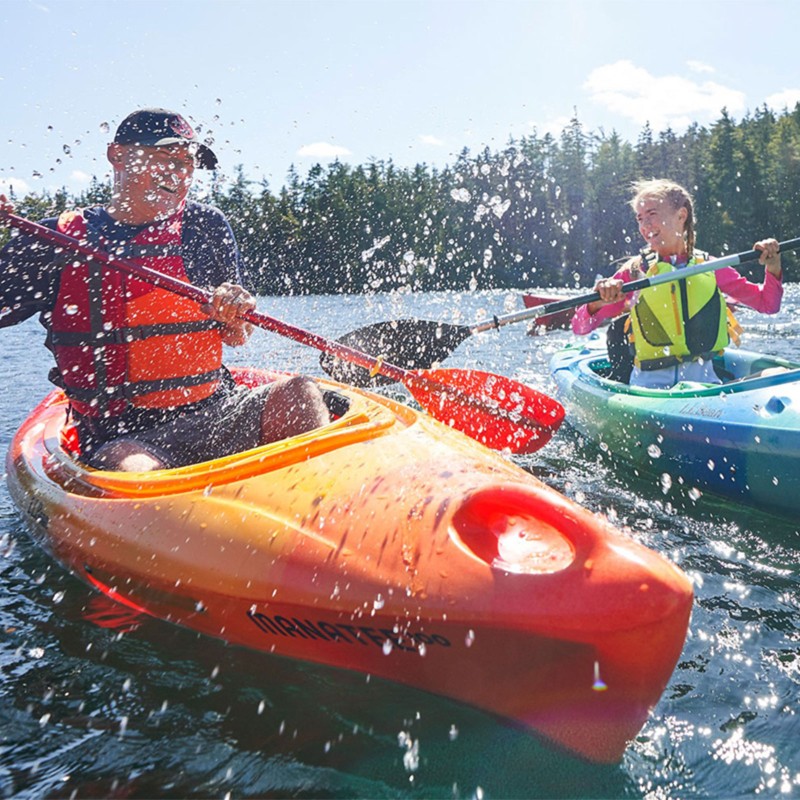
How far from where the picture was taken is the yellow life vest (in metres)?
4.13

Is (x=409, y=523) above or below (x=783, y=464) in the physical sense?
above

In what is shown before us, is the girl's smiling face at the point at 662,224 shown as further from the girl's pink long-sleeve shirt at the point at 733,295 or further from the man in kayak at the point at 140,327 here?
the man in kayak at the point at 140,327

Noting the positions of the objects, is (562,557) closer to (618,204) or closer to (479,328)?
(479,328)

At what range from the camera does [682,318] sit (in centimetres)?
414

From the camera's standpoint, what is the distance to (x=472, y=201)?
163 feet

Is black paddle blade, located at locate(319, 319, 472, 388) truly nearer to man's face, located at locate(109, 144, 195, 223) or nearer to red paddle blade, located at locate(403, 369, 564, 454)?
red paddle blade, located at locate(403, 369, 564, 454)

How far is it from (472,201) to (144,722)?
50.2 metres

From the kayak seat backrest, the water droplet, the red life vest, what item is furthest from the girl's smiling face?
the water droplet

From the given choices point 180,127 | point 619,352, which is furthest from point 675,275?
point 180,127

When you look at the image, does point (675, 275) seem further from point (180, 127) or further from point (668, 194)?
Answer: point (180, 127)

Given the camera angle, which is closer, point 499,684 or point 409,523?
point 499,684

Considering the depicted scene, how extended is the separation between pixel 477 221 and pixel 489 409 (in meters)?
45.7

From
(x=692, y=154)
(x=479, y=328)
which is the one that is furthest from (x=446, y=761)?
(x=692, y=154)

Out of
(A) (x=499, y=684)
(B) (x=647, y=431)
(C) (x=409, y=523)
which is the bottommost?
(B) (x=647, y=431)
